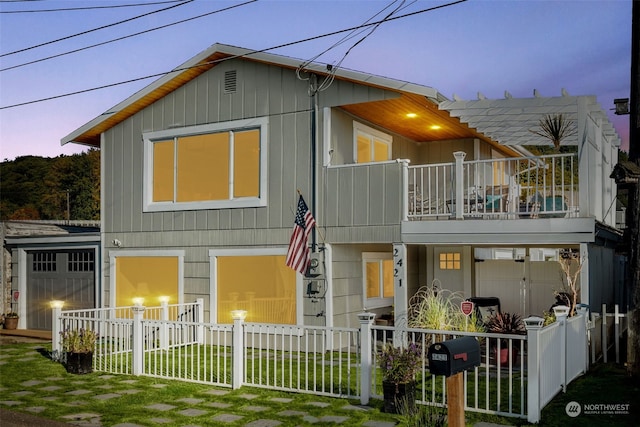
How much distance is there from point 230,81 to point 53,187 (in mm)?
42481

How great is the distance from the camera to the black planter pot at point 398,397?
297 inches

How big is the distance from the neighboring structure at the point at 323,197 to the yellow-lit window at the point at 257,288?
0.03m

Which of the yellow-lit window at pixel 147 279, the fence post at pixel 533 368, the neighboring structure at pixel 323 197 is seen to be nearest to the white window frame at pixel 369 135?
the neighboring structure at pixel 323 197

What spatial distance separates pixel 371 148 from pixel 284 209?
2.60m

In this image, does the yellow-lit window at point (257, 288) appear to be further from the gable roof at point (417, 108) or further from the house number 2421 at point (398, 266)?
the gable roof at point (417, 108)

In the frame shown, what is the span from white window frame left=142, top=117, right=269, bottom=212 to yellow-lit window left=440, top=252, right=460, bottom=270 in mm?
4259

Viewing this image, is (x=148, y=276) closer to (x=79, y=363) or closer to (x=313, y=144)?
(x=79, y=363)

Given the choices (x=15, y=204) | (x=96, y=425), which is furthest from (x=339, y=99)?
(x=15, y=204)

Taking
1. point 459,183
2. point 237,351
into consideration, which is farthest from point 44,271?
point 459,183

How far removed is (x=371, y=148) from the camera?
1393cm

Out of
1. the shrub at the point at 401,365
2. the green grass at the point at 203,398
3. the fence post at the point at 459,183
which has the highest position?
the fence post at the point at 459,183

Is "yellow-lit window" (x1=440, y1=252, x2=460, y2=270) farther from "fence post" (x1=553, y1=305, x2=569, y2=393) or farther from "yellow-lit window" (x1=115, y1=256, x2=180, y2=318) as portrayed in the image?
"yellow-lit window" (x1=115, y1=256, x2=180, y2=318)

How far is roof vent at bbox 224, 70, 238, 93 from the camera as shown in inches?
528

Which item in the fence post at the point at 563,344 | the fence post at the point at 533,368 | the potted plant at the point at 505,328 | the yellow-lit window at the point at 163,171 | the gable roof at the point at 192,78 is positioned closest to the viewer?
the fence post at the point at 533,368
